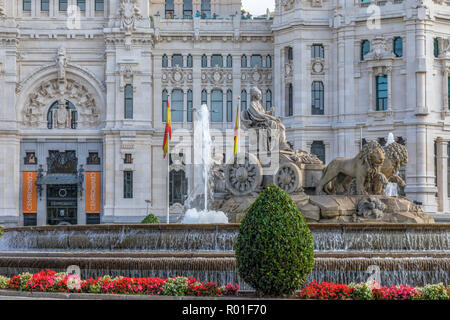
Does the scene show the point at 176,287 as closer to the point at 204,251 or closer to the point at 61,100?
the point at 204,251

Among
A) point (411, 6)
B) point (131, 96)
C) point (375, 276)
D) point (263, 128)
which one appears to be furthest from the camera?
point (131, 96)

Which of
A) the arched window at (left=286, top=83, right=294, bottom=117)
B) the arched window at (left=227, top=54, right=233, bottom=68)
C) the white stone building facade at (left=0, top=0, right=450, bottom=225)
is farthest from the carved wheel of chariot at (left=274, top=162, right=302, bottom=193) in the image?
the arched window at (left=227, top=54, right=233, bottom=68)

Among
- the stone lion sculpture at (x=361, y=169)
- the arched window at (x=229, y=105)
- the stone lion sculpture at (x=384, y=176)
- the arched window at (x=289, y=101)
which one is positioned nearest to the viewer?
the stone lion sculpture at (x=361, y=169)

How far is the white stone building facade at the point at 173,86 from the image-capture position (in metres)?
59.4

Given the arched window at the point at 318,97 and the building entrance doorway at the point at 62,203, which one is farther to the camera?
the building entrance doorway at the point at 62,203

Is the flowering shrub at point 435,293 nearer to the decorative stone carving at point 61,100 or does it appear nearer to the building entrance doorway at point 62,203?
the building entrance doorway at point 62,203

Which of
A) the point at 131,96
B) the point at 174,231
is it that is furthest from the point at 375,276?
the point at 131,96

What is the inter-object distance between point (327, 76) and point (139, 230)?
40.3 metres

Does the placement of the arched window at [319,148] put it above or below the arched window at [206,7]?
below

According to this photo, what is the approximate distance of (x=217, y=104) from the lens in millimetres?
66938

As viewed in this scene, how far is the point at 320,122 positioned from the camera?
6184 centimetres

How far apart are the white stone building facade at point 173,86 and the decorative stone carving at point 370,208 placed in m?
33.2

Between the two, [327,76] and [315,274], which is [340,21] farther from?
[315,274]

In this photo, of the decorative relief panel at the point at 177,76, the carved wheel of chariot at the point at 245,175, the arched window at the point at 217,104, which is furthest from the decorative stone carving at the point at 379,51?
the carved wheel of chariot at the point at 245,175
